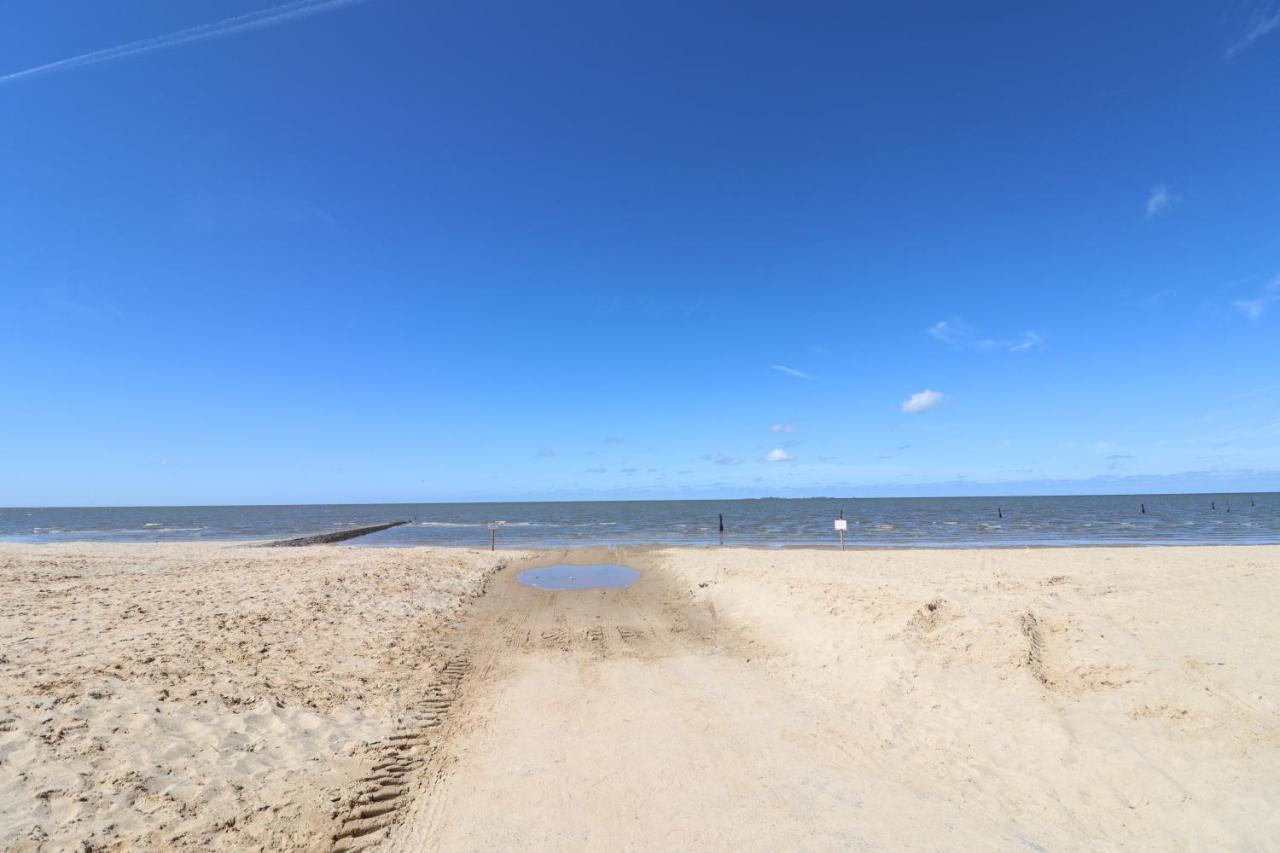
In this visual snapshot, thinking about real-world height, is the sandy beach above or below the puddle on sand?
above

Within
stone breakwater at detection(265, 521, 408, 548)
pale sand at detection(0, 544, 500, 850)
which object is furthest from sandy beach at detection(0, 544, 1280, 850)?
stone breakwater at detection(265, 521, 408, 548)

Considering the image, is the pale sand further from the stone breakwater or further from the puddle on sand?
the stone breakwater

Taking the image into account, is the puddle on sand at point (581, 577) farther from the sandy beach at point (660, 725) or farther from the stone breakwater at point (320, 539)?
the stone breakwater at point (320, 539)

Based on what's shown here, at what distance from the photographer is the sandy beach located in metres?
5.05

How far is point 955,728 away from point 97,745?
378 inches

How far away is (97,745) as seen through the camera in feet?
18.8

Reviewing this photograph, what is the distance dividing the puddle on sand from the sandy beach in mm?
7297

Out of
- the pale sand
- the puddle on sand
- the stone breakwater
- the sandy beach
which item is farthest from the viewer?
the stone breakwater

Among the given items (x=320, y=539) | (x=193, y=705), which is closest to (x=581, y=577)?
(x=193, y=705)

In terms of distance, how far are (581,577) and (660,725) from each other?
617 inches

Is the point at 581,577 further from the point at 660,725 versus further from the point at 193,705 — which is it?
the point at 193,705

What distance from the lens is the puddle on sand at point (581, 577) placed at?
20.7 metres

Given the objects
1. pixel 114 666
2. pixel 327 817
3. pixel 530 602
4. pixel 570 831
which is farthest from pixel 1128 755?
pixel 530 602

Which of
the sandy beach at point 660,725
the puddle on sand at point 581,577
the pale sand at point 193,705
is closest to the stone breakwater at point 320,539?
the puddle on sand at point 581,577
